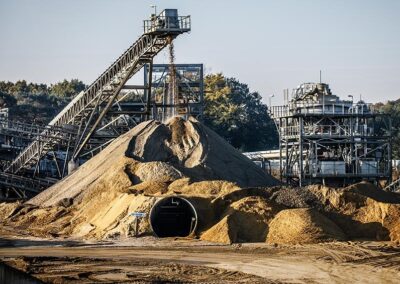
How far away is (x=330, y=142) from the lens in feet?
262

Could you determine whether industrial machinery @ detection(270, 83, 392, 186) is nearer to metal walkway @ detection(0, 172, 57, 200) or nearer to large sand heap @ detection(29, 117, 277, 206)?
large sand heap @ detection(29, 117, 277, 206)

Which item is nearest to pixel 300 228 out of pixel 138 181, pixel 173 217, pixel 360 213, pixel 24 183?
pixel 360 213

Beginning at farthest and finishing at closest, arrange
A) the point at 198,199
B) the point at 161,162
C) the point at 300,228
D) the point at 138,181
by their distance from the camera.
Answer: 1. the point at 161,162
2. the point at 138,181
3. the point at 198,199
4. the point at 300,228

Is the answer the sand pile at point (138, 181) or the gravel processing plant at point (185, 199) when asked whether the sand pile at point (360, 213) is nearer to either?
the gravel processing plant at point (185, 199)

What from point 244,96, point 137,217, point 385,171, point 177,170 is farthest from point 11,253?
point 244,96

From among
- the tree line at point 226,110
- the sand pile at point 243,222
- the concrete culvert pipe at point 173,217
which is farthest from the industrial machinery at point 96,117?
the tree line at point 226,110

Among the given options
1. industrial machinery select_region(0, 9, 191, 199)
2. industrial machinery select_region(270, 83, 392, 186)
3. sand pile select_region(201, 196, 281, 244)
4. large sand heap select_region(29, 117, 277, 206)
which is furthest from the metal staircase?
sand pile select_region(201, 196, 281, 244)

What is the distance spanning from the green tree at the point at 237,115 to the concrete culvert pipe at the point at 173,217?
63.3 m

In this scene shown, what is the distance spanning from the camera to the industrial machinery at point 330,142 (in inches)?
3110

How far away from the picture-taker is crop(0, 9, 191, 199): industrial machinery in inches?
2603

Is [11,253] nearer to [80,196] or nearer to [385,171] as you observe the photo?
[80,196]

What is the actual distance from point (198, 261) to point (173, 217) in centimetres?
1115

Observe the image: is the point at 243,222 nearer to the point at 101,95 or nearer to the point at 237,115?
the point at 101,95

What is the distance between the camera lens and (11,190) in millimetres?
76625
